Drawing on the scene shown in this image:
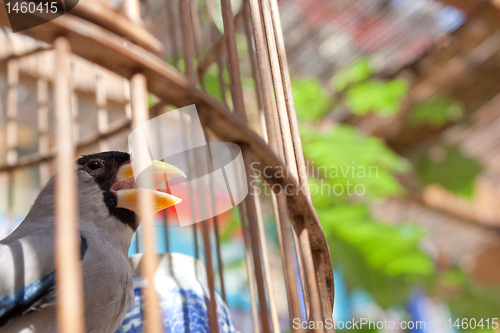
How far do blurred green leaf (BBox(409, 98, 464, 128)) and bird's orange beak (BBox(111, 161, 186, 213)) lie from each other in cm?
152

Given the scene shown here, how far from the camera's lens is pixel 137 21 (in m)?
0.39

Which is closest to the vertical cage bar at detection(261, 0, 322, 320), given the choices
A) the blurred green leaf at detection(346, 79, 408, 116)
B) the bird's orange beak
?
the bird's orange beak

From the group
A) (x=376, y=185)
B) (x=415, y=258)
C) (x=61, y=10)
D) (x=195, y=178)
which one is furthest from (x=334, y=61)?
(x=61, y=10)

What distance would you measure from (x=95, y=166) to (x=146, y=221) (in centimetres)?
39

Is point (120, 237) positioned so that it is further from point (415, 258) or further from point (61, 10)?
point (415, 258)

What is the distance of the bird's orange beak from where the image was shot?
1.86ft

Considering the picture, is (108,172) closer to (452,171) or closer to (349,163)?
(349,163)

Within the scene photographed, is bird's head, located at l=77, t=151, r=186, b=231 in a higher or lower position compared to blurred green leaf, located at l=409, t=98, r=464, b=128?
lower

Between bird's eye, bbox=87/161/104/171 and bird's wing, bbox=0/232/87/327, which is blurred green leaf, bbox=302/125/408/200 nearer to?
bird's eye, bbox=87/161/104/171

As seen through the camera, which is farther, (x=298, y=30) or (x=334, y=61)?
(x=334, y=61)

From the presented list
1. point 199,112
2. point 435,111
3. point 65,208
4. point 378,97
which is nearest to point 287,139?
point 199,112

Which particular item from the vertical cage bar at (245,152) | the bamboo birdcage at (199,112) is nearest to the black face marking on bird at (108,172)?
the bamboo birdcage at (199,112)

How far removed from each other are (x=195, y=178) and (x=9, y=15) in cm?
36

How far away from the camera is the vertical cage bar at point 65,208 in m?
0.27
